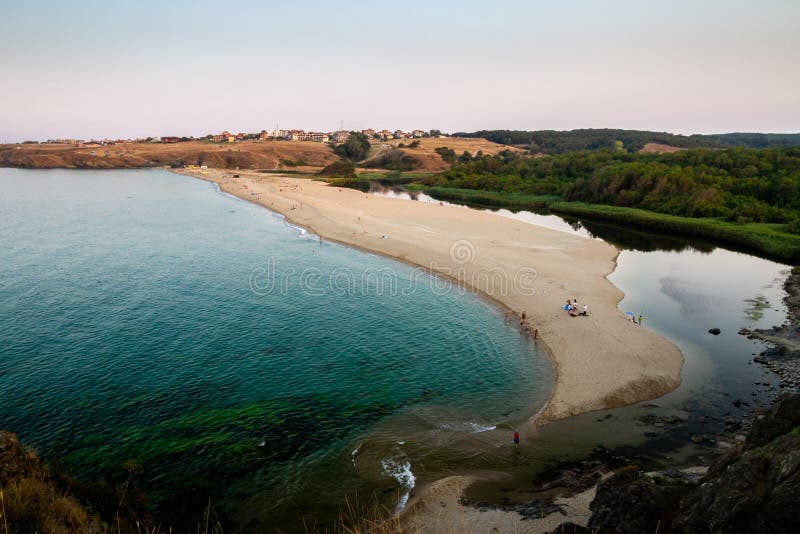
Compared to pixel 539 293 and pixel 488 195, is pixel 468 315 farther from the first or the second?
pixel 488 195

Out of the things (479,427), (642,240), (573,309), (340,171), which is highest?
(340,171)

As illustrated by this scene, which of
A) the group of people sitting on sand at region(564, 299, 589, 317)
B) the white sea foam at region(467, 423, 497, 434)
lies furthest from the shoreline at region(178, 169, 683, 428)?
the white sea foam at region(467, 423, 497, 434)

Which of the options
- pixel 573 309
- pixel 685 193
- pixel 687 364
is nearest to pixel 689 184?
pixel 685 193

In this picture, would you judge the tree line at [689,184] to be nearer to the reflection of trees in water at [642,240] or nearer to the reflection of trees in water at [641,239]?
the reflection of trees in water at [641,239]

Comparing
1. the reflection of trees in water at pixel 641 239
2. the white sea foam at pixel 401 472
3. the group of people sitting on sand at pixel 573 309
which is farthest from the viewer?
the reflection of trees in water at pixel 641 239

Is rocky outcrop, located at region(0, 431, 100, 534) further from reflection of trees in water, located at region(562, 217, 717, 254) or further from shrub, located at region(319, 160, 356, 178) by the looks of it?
shrub, located at region(319, 160, 356, 178)

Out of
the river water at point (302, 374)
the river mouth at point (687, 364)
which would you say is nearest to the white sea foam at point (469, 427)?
the river water at point (302, 374)

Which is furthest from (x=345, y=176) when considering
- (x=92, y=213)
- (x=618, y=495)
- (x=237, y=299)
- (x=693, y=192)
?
(x=618, y=495)

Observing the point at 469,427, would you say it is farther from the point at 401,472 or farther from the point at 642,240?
the point at 642,240
